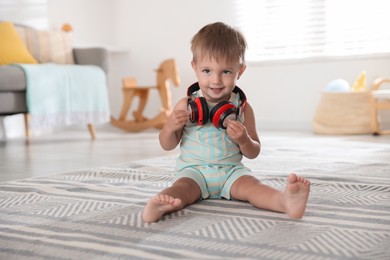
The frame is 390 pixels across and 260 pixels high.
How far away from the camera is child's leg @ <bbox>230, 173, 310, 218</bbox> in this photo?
1.02 m

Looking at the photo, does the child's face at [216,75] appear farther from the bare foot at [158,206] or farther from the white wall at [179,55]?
the white wall at [179,55]

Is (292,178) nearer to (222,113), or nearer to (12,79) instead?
(222,113)

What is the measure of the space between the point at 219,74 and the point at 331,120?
8.78 feet

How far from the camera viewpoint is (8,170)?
210cm

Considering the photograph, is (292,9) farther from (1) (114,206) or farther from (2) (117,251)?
(2) (117,251)

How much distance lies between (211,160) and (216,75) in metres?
0.22

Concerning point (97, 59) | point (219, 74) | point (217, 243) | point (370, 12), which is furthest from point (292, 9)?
point (217, 243)

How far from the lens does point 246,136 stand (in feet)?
4.02

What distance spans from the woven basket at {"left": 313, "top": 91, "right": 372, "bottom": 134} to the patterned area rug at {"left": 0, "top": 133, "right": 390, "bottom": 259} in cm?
198

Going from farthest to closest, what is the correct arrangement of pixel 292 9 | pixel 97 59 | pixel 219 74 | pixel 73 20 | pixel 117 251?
pixel 73 20
pixel 292 9
pixel 97 59
pixel 219 74
pixel 117 251

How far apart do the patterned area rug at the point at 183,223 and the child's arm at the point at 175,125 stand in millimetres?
164

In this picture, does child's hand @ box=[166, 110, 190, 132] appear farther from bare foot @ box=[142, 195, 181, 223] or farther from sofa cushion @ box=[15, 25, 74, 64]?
sofa cushion @ box=[15, 25, 74, 64]

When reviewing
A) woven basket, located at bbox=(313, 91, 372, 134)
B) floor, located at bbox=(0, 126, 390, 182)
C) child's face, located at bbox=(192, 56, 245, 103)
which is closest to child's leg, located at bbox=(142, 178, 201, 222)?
child's face, located at bbox=(192, 56, 245, 103)

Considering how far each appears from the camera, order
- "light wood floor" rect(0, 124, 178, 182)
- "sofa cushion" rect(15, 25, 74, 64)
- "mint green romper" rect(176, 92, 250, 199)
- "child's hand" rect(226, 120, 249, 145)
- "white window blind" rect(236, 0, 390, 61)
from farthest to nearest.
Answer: "white window blind" rect(236, 0, 390, 61)
"sofa cushion" rect(15, 25, 74, 64)
"light wood floor" rect(0, 124, 178, 182)
"mint green romper" rect(176, 92, 250, 199)
"child's hand" rect(226, 120, 249, 145)
